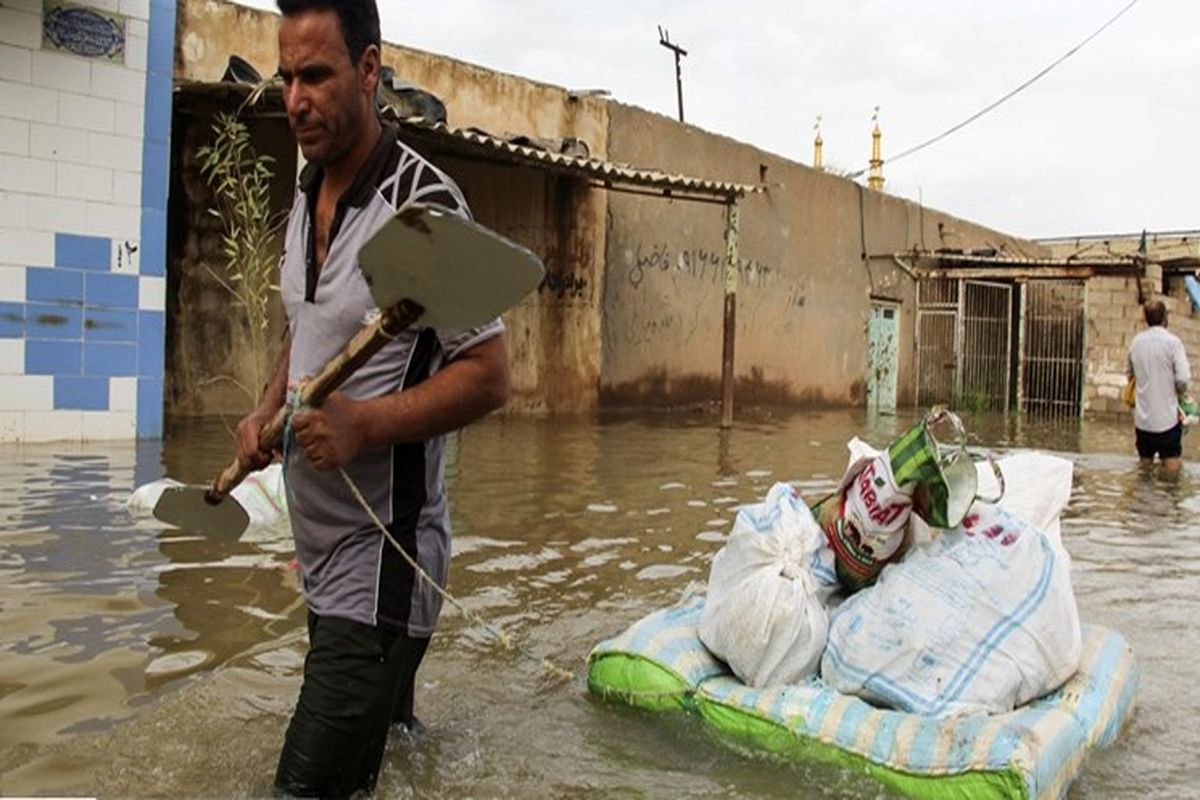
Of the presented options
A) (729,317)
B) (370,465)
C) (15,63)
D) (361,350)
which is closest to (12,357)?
(15,63)

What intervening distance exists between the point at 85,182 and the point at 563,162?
13.8 feet

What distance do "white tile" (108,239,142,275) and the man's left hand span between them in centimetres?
613

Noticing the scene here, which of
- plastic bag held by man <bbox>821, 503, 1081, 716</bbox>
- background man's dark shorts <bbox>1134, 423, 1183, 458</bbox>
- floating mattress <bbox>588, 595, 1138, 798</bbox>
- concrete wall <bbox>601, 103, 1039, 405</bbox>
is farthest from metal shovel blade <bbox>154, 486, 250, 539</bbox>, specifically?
concrete wall <bbox>601, 103, 1039, 405</bbox>

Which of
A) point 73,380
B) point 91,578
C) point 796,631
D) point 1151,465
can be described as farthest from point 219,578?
point 1151,465

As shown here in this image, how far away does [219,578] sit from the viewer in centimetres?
416

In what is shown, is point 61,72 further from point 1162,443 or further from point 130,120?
point 1162,443

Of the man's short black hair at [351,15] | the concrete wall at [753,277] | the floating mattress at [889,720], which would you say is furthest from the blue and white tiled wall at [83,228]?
the concrete wall at [753,277]

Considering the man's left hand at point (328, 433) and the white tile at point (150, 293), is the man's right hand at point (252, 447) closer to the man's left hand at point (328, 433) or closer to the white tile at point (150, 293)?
the man's left hand at point (328, 433)

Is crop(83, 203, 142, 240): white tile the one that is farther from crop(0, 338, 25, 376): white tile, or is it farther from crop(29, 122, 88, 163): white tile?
crop(0, 338, 25, 376): white tile

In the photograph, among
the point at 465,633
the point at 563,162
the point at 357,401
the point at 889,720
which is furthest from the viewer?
the point at 563,162

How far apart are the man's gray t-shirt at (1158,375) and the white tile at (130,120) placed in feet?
24.5

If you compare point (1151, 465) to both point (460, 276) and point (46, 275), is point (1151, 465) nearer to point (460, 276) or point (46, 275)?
point (46, 275)

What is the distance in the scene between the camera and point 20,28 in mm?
6910

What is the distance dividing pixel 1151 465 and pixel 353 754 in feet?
29.1
